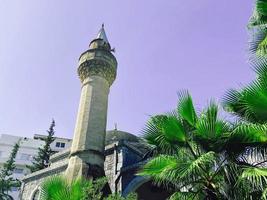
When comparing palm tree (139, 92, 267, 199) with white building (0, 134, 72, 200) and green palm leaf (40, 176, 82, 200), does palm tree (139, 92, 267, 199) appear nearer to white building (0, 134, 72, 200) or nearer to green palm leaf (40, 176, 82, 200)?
green palm leaf (40, 176, 82, 200)

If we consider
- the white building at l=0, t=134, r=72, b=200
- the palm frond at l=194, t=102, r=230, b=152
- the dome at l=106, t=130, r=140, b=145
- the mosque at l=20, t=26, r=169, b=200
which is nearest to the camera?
the palm frond at l=194, t=102, r=230, b=152

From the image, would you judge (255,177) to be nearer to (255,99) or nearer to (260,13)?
(255,99)

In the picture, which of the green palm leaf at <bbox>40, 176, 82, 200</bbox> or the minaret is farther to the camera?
the minaret

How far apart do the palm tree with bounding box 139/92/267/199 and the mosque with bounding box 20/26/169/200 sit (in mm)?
7700

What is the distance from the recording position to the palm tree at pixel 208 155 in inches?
213

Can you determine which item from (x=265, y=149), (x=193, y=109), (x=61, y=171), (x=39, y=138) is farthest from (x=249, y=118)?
(x=39, y=138)

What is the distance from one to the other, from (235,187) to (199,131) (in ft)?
3.41

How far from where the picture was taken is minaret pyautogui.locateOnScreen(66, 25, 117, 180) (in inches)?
564

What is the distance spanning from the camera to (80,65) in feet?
57.3

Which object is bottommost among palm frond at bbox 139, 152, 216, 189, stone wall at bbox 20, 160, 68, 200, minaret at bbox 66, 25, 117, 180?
palm frond at bbox 139, 152, 216, 189

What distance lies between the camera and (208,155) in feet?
18.1

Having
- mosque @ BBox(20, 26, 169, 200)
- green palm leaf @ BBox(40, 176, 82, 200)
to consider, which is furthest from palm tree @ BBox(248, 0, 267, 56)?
mosque @ BBox(20, 26, 169, 200)

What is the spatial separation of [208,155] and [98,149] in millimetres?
9906

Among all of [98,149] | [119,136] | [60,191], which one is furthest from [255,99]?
[119,136]
